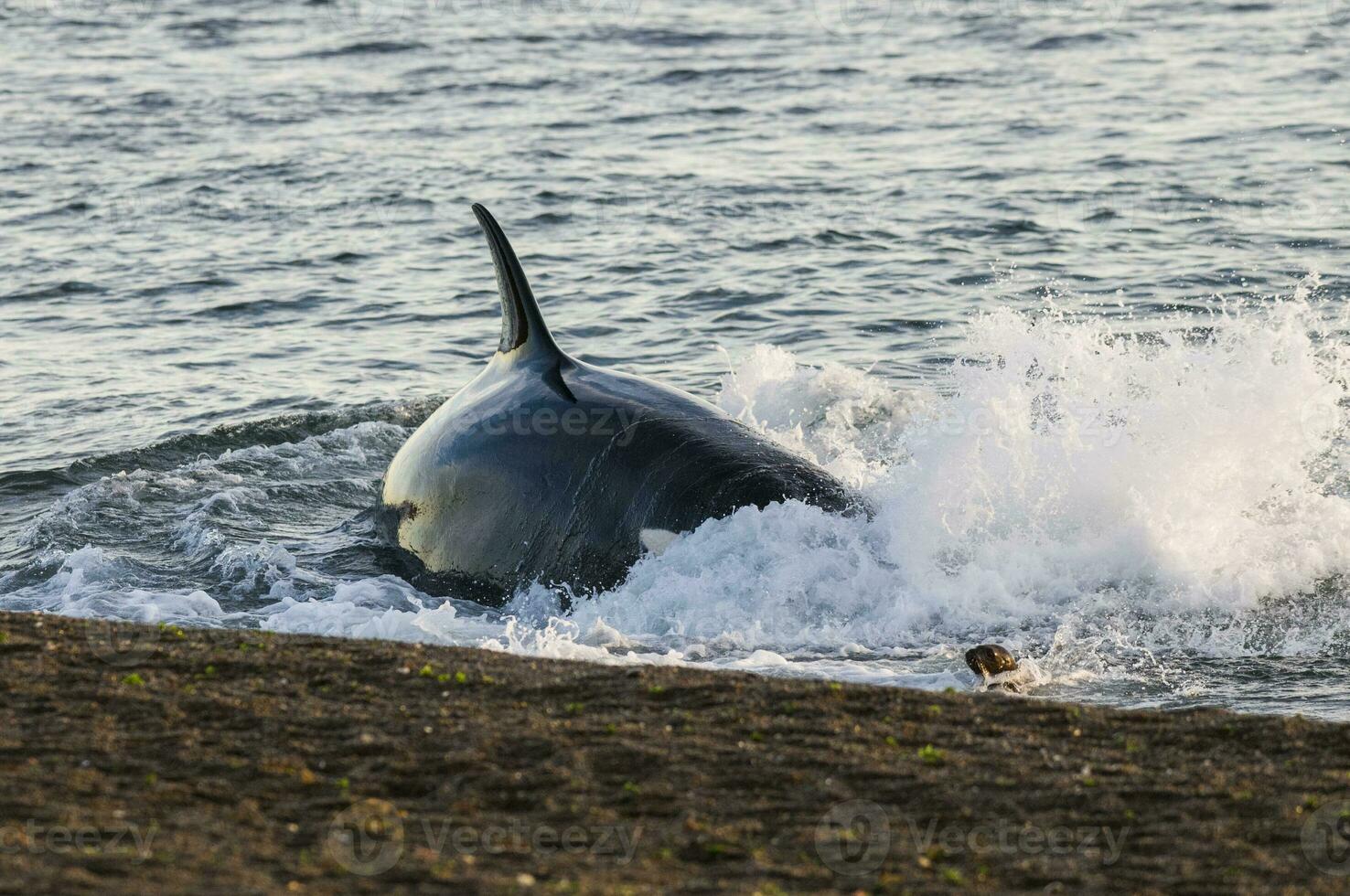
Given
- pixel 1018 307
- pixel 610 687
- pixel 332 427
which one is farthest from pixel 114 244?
pixel 610 687

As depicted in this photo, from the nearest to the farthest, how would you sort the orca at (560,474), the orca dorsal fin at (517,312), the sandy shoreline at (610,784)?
the sandy shoreline at (610,784) < the orca at (560,474) < the orca dorsal fin at (517,312)

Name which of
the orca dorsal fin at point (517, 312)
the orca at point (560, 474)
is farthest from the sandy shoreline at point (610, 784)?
the orca dorsal fin at point (517, 312)

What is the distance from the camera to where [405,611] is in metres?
10.3

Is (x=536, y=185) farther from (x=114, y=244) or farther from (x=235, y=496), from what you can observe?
(x=235, y=496)

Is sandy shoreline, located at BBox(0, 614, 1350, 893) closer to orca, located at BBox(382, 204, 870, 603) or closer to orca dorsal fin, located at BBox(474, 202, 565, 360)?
orca, located at BBox(382, 204, 870, 603)

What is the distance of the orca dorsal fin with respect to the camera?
1069cm

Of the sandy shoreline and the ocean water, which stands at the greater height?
the sandy shoreline

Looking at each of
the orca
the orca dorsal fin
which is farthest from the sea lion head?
the orca dorsal fin

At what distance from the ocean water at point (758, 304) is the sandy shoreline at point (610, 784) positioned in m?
1.79

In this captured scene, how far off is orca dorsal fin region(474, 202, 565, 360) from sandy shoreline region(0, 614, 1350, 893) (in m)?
3.71

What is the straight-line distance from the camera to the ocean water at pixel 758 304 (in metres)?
9.48

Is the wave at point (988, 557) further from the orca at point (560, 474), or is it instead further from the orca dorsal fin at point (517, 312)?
the orca dorsal fin at point (517, 312)

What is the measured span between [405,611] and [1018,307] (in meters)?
8.99

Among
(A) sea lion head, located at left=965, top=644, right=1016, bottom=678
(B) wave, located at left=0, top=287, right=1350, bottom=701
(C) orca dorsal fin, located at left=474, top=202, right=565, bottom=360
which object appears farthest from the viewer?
(C) orca dorsal fin, located at left=474, top=202, right=565, bottom=360
